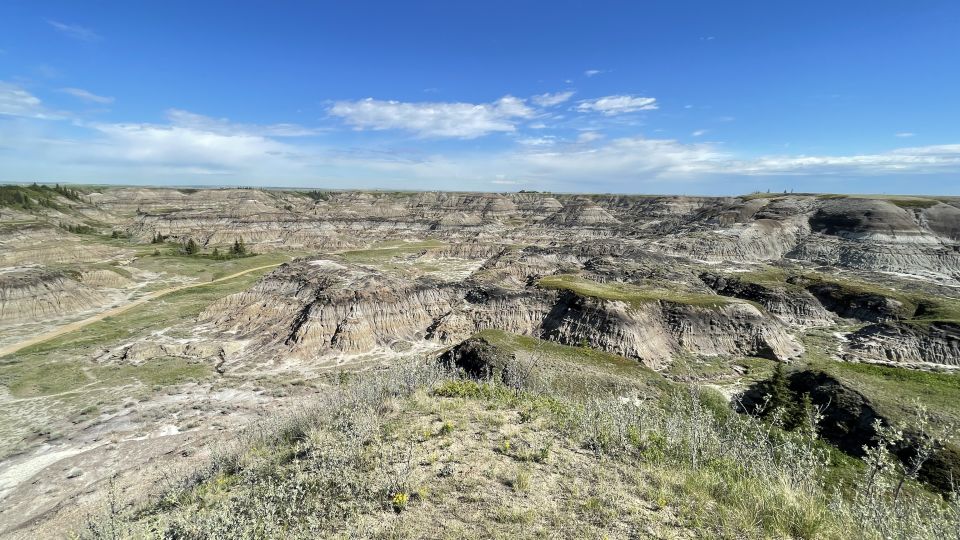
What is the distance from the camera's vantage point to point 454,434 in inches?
508

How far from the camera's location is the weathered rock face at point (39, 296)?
56.2m

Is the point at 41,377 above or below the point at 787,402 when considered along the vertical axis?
below

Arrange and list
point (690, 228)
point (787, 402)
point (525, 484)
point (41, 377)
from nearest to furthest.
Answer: point (525, 484) → point (787, 402) → point (41, 377) → point (690, 228)

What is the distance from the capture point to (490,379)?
97.1ft

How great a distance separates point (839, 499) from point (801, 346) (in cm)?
4685

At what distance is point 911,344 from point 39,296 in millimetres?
111804

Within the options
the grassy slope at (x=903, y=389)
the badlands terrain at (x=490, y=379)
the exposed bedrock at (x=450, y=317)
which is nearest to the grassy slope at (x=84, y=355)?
the badlands terrain at (x=490, y=379)

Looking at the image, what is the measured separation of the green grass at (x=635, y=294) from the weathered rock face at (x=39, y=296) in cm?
7174

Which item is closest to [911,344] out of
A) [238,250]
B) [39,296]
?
[39,296]

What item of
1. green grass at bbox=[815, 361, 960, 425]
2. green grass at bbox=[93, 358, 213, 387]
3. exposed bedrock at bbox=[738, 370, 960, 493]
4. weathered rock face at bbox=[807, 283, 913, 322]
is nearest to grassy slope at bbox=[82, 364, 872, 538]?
exposed bedrock at bbox=[738, 370, 960, 493]

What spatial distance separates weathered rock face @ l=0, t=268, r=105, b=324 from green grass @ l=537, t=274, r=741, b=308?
2824 inches

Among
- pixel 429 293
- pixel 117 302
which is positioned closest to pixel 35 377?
pixel 117 302

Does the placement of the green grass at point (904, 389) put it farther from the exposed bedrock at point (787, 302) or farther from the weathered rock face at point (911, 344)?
the exposed bedrock at point (787, 302)

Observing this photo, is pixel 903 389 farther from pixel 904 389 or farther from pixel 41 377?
pixel 41 377
